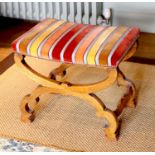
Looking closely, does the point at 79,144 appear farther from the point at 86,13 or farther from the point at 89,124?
the point at 86,13

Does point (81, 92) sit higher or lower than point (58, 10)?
lower

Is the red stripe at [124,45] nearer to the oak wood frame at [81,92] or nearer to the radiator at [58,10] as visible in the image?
the oak wood frame at [81,92]

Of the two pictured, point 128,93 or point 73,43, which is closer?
point 73,43

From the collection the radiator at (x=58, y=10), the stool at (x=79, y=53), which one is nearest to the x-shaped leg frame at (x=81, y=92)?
the stool at (x=79, y=53)

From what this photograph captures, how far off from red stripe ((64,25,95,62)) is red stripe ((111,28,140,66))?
7.5 inches

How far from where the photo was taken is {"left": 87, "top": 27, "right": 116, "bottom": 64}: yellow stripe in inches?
56.3

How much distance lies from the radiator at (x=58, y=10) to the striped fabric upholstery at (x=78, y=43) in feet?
3.36

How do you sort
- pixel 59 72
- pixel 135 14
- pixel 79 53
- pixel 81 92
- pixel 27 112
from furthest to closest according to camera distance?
pixel 135 14 → pixel 59 72 → pixel 27 112 → pixel 81 92 → pixel 79 53

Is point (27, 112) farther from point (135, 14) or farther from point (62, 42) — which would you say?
point (135, 14)

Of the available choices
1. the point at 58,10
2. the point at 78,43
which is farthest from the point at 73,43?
the point at 58,10

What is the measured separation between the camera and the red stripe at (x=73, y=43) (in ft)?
4.78

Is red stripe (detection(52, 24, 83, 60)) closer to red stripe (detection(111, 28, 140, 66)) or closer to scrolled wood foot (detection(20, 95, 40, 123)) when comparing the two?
red stripe (detection(111, 28, 140, 66))

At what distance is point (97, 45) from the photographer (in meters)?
1.51

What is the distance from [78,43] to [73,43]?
23mm
